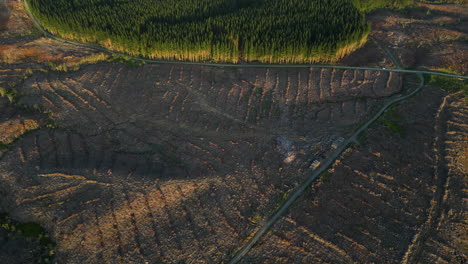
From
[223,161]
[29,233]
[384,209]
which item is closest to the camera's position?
[29,233]

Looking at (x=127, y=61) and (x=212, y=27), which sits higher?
A: (x=212, y=27)

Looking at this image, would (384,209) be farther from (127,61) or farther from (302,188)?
(127,61)

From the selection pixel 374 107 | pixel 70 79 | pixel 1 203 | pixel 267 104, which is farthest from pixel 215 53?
pixel 1 203

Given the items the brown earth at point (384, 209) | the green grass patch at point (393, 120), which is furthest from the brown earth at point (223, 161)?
the green grass patch at point (393, 120)

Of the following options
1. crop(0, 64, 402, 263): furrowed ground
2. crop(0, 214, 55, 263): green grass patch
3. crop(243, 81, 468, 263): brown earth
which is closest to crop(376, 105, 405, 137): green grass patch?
crop(243, 81, 468, 263): brown earth

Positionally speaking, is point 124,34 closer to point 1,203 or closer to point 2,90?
point 2,90

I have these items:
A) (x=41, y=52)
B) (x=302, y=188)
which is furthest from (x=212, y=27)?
(x=302, y=188)
